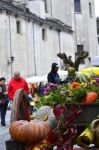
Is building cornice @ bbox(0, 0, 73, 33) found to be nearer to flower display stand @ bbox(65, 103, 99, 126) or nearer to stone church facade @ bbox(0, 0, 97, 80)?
stone church facade @ bbox(0, 0, 97, 80)

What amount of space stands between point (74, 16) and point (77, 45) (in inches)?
134

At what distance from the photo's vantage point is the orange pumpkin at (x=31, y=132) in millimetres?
6684

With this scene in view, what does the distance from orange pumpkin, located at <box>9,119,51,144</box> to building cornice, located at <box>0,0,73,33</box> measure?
35.8 meters

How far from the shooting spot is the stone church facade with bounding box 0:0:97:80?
42781 mm

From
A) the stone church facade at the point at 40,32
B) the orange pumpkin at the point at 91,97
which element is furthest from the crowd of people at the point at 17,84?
the stone church facade at the point at 40,32

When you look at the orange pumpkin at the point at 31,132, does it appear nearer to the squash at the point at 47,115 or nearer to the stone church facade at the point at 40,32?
the squash at the point at 47,115

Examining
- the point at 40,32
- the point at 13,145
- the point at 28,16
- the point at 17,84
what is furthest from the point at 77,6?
the point at 13,145

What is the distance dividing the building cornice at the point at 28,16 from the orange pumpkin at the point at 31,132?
35769 millimetres

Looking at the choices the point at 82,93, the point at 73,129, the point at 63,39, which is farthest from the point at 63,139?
the point at 63,39

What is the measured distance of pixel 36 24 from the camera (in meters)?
50.9

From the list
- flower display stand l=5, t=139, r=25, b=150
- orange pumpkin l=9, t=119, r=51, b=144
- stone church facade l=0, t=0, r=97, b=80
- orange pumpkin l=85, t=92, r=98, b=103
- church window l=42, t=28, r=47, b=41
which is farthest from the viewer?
church window l=42, t=28, r=47, b=41

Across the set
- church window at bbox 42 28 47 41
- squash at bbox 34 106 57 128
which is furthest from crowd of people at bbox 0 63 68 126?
church window at bbox 42 28 47 41

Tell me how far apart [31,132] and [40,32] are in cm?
4523

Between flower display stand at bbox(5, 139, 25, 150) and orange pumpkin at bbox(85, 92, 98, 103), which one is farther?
orange pumpkin at bbox(85, 92, 98, 103)
